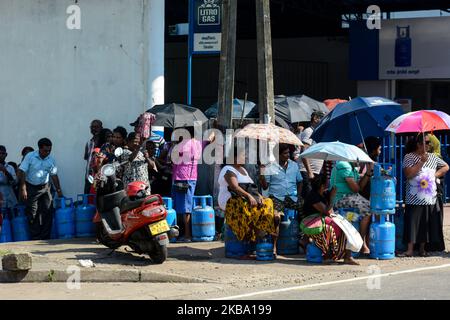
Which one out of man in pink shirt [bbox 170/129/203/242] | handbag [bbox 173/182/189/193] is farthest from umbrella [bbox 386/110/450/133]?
handbag [bbox 173/182/189/193]

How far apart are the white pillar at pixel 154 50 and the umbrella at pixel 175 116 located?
1.00m

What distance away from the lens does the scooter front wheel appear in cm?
1112

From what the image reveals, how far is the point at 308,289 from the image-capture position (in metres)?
9.87

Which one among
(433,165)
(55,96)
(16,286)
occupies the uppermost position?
(55,96)

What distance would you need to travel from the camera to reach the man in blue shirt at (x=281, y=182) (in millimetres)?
12320

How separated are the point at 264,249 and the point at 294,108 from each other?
4.94 meters

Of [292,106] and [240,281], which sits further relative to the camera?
[292,106]

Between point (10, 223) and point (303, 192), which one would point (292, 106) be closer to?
point (303, 192)

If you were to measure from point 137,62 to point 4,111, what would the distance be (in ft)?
8.80

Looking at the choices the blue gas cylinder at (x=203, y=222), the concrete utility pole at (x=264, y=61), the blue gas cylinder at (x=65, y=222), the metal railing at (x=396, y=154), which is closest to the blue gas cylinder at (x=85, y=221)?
the blue gas cylinder at (x=65, y=222)

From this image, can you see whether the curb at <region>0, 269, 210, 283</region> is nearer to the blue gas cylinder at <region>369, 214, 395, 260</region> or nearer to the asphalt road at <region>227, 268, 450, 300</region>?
the asphalt road at <region>227, 268, 450, 300</region>

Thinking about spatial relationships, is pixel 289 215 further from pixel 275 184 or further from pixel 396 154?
pixel 396 154
